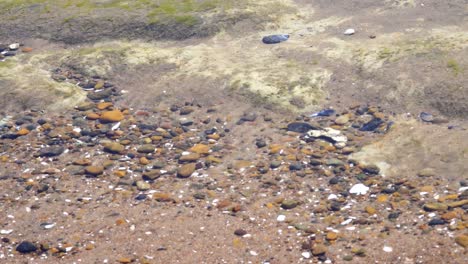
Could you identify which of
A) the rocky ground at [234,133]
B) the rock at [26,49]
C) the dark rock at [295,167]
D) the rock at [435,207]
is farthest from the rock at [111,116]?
the rock at [435,207]

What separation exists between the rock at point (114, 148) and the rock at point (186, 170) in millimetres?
1932

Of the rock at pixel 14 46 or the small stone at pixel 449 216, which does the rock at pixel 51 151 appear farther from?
the small stone at pixel 449 216

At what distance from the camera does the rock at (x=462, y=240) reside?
11.4m

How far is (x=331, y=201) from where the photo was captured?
13.6 metres

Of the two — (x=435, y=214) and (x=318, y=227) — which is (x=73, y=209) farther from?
(x=435, y=214)

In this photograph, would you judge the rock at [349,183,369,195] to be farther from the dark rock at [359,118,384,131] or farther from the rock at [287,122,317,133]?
the rock at [287,122,317,133]

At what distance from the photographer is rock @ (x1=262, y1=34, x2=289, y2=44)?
21625 mm

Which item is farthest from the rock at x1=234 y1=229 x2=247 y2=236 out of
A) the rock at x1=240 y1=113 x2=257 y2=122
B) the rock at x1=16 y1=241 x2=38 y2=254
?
the rock at x1=240 y1=113 x2=257 y2=122

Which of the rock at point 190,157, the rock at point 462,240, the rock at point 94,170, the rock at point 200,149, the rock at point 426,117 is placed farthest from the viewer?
the rock at point 426,117

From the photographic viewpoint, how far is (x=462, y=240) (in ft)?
37.8

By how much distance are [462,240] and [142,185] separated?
6935mm

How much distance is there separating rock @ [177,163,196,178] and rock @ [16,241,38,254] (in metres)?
3.81

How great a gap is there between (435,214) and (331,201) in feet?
7.04

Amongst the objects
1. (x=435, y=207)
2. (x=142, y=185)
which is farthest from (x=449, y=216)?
(x=142, y=185)
